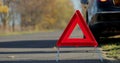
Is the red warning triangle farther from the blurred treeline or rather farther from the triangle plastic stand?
the blurred treeline

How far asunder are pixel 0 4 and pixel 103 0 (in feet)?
151

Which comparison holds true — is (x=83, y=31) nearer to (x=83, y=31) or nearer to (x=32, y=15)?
(x=83, y=31)

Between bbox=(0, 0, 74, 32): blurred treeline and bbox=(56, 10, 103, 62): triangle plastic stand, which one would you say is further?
bbox=(0, 0, 74, 32): blurred treeline

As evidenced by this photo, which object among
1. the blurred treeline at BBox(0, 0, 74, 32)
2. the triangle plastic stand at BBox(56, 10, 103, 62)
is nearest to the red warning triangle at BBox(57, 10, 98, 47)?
the triangle plastic stand at BBox(56, 10, 103, 62)

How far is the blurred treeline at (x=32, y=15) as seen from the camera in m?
66.4

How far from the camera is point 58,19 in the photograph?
4114 inches

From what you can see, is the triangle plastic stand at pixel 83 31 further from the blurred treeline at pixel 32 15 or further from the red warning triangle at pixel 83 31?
the blurred treeline at pixel 32 15

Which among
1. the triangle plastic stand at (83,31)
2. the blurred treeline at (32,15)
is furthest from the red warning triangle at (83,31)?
the blurred treeline at (32,15)

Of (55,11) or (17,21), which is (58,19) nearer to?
(55,11)

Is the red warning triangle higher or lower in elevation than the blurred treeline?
higher

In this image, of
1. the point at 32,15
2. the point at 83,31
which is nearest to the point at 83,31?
the point at 83,31

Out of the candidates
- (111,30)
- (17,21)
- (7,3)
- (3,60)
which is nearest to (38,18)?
(17,21)

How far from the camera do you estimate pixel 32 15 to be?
85750mm

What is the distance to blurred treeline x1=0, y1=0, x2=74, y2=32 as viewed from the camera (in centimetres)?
6644
